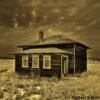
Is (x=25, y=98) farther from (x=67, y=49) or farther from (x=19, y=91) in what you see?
(x=67, y=49)

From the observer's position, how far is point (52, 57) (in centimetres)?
2842

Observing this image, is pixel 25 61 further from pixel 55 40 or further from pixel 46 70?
pixel 55 40

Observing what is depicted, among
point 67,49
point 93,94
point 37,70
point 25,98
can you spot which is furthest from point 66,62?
point 25,98

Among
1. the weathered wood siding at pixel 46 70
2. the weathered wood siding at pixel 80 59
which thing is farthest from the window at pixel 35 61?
the weathered wood siding at pixel 80 59

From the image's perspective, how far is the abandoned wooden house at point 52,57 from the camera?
28172mm

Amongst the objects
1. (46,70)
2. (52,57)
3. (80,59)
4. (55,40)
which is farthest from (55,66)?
(80,59)

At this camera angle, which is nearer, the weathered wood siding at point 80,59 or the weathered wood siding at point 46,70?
the weathered wood siding at point 46,70

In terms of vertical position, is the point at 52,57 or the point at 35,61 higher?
the point at 52,57

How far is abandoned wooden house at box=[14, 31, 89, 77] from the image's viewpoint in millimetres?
28172

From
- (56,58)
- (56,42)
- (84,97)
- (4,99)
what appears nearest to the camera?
(4,99)

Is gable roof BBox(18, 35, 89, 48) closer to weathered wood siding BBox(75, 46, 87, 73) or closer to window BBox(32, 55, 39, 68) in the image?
weathered wood siding BBox(75, 46, 87, 73)

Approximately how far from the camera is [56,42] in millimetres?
30047

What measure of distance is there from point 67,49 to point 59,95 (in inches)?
636

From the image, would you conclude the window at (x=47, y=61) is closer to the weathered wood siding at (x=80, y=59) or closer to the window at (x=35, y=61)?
the window at (x=35, y=61)
